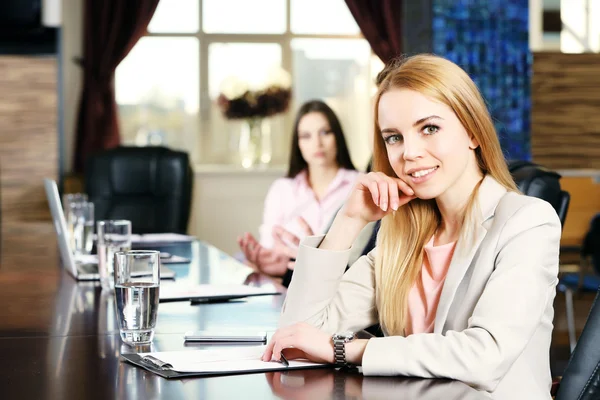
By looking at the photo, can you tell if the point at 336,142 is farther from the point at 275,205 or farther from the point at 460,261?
the point at 460,261

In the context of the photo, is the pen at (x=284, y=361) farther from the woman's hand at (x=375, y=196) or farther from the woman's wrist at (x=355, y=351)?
the woman's hand at (x=375, y=196)

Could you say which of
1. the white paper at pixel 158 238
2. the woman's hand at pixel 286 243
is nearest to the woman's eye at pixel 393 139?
the woman's hand at pixel 286 243

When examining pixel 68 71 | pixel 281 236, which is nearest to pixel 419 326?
pixel 281 236

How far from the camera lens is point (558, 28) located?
6004mm

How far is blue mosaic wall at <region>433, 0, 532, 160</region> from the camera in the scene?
535cm

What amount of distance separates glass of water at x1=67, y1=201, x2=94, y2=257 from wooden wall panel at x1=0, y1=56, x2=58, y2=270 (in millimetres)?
2535

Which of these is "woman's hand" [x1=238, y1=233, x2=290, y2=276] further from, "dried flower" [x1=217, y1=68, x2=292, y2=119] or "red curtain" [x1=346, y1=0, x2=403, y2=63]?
"red curtain" [x1=346, y1=0, x2=403, y2=63]

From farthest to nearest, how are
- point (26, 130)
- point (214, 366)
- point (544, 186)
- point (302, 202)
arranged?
1. point (26, 130)
2. point (302, 202)
3. point (544, 186)
4. point (214, 366)

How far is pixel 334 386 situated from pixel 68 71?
4953mm

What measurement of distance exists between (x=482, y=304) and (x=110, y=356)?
1.87 feet

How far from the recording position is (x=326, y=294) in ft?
5.01

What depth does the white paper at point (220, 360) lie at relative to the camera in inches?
49.3

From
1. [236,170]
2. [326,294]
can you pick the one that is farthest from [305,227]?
[236,170]

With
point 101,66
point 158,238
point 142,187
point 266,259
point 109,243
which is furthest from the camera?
point 101,66
